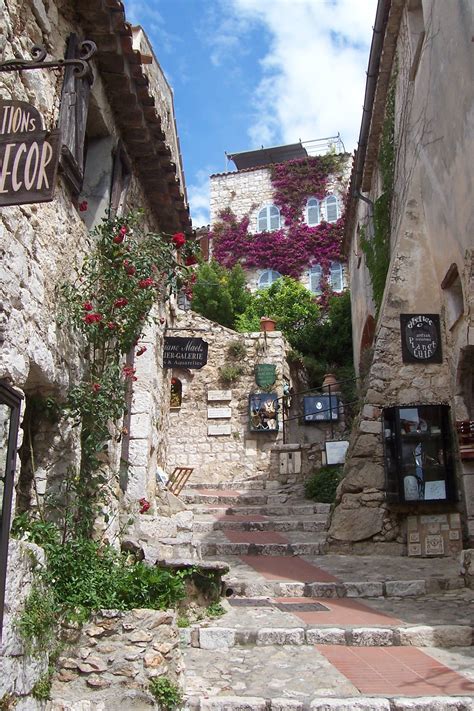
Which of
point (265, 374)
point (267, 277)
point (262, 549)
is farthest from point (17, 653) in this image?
point (267, 277)

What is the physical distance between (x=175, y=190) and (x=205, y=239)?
2089cm

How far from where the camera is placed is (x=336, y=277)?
985 inches

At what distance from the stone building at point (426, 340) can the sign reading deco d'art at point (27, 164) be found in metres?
4.95

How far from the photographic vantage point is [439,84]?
25.2 ft

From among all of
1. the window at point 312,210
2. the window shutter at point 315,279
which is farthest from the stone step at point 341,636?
the window at point 312,210

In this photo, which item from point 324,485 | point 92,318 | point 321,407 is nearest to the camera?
point 92,318

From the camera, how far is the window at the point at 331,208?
26.2 m

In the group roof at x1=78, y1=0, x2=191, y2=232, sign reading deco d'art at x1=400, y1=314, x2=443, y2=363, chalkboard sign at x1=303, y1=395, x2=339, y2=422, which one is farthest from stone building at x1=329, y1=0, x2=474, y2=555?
chalkboard sign at x1=303, y1=395, x2=339, y2=422

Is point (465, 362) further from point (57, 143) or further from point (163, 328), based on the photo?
point (57, 143)

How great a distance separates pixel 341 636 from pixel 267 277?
71.0 feet

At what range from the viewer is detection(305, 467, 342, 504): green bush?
36.9 ft

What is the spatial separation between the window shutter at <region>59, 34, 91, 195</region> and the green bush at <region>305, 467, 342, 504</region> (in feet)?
25.4

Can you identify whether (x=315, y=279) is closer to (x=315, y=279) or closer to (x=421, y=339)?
(x=315, y=279)

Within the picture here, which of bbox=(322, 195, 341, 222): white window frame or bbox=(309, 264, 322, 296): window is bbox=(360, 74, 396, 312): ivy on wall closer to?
bbox=(309, 264, 322, 296): window
